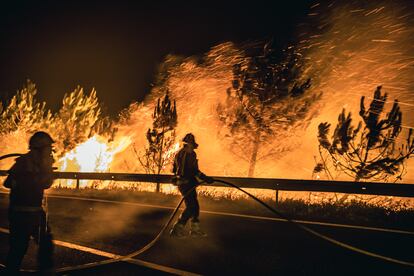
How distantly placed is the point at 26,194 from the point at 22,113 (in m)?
39.5

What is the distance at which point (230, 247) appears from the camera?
5.83 metres

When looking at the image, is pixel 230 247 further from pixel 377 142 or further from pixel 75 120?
pixel 75 120

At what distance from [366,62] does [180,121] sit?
41.2ft

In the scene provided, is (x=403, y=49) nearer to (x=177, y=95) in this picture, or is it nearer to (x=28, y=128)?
(x=177, y=95)

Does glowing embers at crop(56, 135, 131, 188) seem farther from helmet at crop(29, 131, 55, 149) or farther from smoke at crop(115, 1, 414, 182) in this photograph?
helmet at crop(29, 131, 55, 149)

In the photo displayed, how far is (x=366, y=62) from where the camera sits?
19766 mm

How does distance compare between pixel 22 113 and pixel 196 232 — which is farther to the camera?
pixel 22 113

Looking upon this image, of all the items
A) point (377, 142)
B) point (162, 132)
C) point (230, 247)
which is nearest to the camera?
point (230, 247)

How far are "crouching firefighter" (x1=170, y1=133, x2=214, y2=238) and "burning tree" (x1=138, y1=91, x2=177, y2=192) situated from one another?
13.2 meters

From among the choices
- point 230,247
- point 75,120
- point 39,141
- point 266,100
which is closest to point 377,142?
point 266,100

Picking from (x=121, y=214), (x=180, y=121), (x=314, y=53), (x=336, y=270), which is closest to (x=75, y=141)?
(x=180, y=121)

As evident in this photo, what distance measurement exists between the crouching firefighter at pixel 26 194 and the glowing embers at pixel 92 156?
24231 mm

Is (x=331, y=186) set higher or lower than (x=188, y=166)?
lower

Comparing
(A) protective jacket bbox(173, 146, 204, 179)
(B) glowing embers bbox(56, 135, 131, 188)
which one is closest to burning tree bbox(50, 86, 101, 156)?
(B) glowing embers bbox(56, 135, 131, 188)
